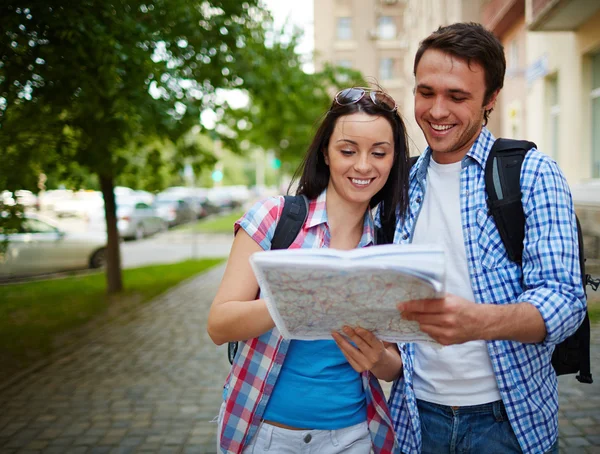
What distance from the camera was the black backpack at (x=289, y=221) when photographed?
80.7 inches

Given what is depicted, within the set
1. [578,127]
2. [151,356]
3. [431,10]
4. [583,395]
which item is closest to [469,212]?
[583,395]

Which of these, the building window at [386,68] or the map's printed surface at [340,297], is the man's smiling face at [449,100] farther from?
the building window at [386,68]

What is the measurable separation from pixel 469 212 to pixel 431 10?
68.8 feet

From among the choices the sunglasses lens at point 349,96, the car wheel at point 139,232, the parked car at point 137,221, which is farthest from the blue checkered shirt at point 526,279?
the car wheel at point 139,232

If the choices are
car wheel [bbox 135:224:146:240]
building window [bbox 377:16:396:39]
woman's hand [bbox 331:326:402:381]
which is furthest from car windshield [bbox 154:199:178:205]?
woman's hand [bbox 331:326:402:381]

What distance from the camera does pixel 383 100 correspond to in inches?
83.5

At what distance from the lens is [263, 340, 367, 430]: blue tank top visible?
206cm

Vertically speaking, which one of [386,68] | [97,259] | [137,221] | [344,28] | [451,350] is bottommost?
[97,259]

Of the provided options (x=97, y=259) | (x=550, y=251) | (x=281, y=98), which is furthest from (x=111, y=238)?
(x=550, y=251)

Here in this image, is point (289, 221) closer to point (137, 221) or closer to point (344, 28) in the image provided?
point (137, 221)

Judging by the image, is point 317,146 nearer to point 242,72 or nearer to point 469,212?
point 469,212

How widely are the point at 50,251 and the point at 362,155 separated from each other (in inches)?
562

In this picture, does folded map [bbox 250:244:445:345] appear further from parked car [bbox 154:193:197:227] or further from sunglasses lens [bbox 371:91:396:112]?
parked car [bbox 154:193:197:227]

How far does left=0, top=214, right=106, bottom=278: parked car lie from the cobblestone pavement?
21.3ft
